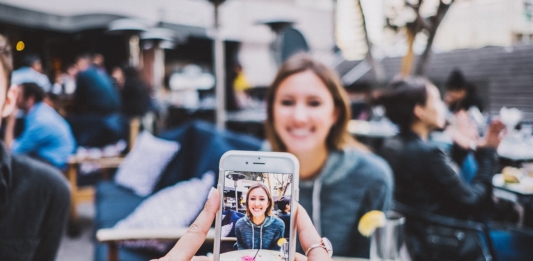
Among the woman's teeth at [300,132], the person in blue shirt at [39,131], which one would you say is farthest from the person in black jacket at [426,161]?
the person in blue shirt at [39,131]

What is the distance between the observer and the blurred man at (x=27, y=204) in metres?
1.00

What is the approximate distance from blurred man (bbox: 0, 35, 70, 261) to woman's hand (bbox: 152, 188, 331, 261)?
0.54m

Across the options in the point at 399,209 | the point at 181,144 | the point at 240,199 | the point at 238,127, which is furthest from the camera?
the point at 238,127

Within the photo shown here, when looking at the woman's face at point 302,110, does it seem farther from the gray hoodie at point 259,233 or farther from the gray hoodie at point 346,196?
the gray hoodie at point 259,233

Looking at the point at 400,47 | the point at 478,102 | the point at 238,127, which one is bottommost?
the point at 238,127

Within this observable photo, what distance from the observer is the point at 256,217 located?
0.65 meters

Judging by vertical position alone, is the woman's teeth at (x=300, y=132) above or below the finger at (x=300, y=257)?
above

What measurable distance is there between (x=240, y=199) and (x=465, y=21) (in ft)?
46.5

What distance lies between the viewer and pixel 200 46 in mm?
14922

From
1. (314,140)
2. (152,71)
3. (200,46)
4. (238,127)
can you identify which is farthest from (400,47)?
(314,140)

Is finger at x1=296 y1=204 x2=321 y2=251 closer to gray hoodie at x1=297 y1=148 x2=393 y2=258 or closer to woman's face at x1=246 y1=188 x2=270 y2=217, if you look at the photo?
woman's face at x1=246 y1=188 x2=270 y2=217

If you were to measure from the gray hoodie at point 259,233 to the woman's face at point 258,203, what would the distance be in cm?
2

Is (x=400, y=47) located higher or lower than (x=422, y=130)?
higher

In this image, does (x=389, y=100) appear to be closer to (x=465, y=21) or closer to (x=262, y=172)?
(x=262, y=172)
